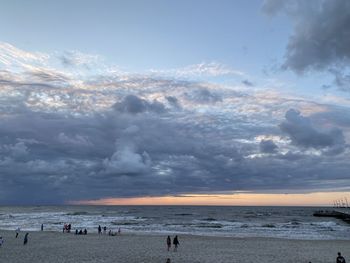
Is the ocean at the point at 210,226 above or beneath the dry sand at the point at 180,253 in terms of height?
above

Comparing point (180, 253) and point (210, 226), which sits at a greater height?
point (210, 226)

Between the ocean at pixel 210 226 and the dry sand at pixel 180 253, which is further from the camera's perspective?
the ocean at pixel 210 226

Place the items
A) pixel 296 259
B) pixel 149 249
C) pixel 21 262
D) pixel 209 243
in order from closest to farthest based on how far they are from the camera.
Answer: pixel 21 262 < pixel 296 259 < pixel 149 249 < pixel 209 243

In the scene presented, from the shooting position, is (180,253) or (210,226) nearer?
(180,253)

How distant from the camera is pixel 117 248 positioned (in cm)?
3694

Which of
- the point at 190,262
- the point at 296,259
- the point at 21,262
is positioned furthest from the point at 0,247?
the point at 296,259

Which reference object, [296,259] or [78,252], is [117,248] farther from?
[296,259]

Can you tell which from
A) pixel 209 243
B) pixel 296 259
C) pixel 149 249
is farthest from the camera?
pixel 209 243

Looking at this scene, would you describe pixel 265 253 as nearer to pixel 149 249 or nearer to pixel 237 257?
pixel 237 257

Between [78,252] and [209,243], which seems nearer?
[78,252]

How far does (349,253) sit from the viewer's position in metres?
34.6

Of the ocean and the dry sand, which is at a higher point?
the ocean

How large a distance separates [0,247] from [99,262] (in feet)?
49.6

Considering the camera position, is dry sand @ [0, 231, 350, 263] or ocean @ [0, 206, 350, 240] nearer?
dry sand @ [0, 231, 350, 263]
